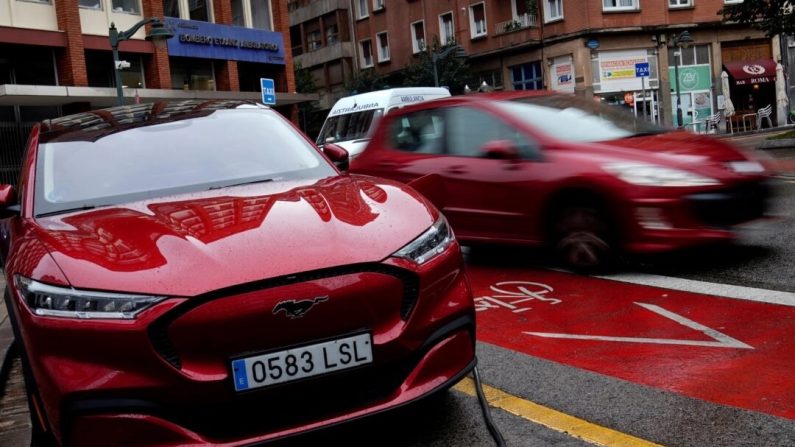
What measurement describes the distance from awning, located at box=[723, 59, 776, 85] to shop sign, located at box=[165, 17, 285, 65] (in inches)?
884

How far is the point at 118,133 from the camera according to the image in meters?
4.29

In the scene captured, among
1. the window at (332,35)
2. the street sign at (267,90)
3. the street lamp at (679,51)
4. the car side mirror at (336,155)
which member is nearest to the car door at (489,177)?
Result: the car side mirror at (336,155)

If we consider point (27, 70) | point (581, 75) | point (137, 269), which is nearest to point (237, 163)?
point (137, 269)

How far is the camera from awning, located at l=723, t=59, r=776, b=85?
39.2 m

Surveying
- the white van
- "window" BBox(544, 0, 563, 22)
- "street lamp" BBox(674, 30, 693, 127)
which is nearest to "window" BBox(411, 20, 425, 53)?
"window" BBox(544, 0, 563, 22)

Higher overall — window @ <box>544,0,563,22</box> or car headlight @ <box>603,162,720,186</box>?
window @ <box>544,0,563,22</box>

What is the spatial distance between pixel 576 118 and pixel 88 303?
16.5 feet

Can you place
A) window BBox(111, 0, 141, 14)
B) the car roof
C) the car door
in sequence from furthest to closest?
window BBox(111, 0, 141, 14), the car door, the car roof

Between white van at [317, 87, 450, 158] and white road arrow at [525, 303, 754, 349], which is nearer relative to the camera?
white road arrow at [525, 303, 754, 349]

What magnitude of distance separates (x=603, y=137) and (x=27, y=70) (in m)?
27.4

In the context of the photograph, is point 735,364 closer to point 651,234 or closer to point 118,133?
point 651,234

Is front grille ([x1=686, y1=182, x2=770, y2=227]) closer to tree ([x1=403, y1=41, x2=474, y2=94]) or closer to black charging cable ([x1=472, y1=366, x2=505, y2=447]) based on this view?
black charging cable ([x1=472, y1=366, x2=505, y2=447])

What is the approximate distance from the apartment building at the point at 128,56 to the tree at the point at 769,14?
2020 cm

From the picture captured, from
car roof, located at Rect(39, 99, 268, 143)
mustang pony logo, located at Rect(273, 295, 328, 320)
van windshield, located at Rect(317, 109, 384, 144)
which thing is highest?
van windshield, located at Rect(317, 109, 384, 144)
